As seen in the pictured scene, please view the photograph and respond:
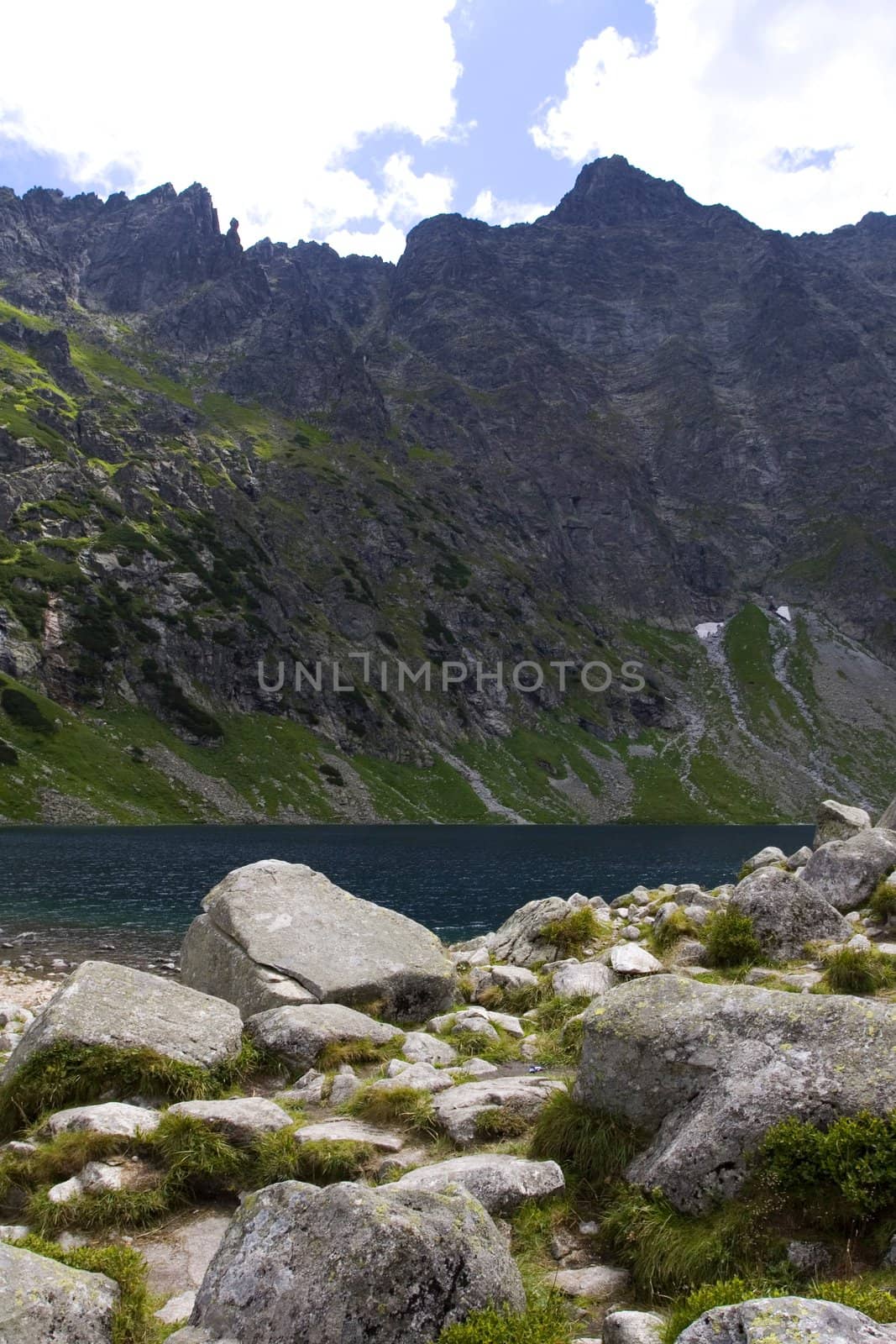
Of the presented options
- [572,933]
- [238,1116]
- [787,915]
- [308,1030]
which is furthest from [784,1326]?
[572,933]

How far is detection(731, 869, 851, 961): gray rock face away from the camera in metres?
16.4

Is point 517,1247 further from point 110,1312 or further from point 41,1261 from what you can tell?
point 41,1261

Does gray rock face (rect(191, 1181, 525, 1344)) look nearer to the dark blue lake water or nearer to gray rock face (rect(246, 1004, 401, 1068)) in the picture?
gray rock face (rect(246, 1004, 401, 1068))

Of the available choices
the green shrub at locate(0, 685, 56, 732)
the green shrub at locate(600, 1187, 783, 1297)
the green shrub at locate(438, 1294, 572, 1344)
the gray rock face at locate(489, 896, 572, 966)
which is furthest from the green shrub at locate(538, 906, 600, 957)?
the green shrub at locate(0, 685, 56, 732)

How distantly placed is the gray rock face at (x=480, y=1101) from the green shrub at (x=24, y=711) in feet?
438

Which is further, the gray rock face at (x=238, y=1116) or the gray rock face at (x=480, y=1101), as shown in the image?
the gray rock face at (x=480, y=1101)

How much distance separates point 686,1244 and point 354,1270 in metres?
3.02

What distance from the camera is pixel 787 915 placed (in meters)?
16.7

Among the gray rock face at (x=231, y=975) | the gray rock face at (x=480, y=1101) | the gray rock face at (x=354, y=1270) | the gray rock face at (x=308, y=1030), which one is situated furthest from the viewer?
the gray rock face at (x=231, y=975)

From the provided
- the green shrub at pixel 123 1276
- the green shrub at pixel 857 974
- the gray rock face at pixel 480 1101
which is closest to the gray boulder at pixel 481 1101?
the gray rock face at pixel 480 1101

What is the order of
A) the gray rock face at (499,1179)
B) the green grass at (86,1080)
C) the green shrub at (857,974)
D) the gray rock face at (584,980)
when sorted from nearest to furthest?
the gray rock face at (499,1179) → the green grass at (86,1080) → the green shrub at (857,974) → the gray rock face at (584,980)

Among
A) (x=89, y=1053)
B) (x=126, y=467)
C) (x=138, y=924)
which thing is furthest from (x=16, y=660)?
(x=89, y=1053)

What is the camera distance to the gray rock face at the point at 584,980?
16062mm

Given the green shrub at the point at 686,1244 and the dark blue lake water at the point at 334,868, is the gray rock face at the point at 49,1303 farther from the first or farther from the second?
the dark blue lake water at the point at 334,868
